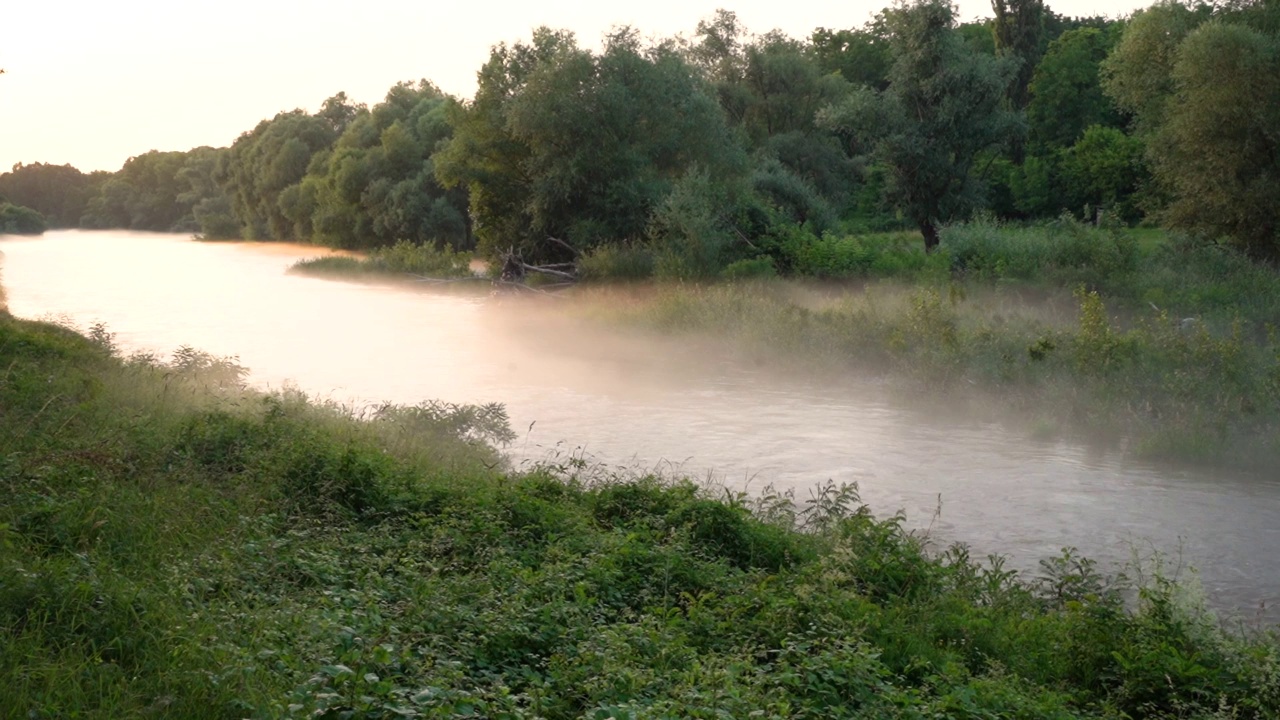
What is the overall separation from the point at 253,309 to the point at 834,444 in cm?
2646

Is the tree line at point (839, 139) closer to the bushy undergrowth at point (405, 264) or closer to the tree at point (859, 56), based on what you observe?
the bushy undergrowth at point (405, 264)

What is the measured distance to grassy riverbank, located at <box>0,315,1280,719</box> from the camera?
5223 millimetres

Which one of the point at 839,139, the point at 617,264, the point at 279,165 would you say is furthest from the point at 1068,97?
the point at 279,165

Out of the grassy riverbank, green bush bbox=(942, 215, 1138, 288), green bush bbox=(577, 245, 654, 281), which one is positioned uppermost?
green bush bbox=(942, 215, 1138, 288)

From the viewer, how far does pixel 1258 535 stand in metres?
12.0

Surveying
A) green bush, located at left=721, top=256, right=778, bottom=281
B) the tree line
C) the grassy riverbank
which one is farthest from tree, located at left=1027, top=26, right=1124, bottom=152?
the grassy riverbank

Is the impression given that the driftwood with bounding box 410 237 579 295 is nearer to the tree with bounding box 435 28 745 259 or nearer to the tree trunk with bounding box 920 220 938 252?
the tree with bounding box 435 28 745 259

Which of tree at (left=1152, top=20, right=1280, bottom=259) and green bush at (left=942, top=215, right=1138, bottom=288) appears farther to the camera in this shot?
tree at (left=1152, top=20, right=1280, bottom=259)

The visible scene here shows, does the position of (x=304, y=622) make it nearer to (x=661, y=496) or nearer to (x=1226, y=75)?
(x=661, y=496)

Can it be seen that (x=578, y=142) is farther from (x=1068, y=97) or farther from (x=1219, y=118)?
(x=1068, y=97)

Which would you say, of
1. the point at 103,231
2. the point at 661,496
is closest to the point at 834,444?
the point at 661,496

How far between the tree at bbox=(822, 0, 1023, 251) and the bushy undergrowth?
16492mm

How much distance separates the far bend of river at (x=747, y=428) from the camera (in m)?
12.1

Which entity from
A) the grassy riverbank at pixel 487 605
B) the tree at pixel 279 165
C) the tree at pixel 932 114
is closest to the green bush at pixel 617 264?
the tree at pixel 932 114
